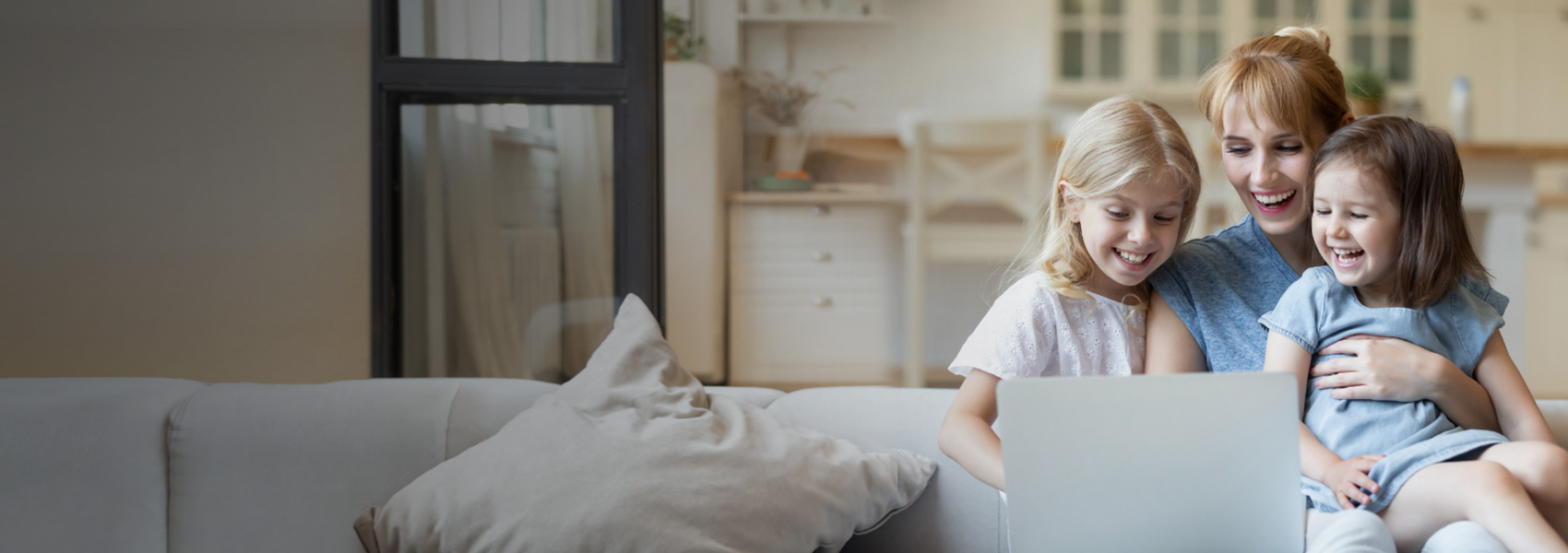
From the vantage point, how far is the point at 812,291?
2.85 metres

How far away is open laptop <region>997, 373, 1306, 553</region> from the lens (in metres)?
0.71

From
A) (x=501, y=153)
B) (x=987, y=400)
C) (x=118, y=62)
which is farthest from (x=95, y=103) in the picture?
(x=987, y=400)

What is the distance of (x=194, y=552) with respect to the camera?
1.05 metres

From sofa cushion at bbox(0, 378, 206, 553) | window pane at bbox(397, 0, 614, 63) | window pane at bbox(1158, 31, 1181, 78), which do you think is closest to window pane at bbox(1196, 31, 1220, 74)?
window pane at bbox(1158, 31, 1181, 78)

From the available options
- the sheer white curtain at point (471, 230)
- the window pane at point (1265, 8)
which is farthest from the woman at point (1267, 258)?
the window pane at point (1265, 8)

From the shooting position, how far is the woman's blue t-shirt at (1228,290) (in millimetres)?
1009

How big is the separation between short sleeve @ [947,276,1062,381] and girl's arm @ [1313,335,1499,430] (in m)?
0.27

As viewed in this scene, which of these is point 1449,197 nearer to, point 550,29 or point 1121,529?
point 1121,529

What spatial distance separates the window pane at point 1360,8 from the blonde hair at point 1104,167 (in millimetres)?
2400

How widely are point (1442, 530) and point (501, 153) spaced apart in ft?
5.73

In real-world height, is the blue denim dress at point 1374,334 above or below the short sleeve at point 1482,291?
below

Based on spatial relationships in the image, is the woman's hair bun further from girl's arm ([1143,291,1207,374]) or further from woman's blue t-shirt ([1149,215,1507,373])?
girl's arm ([1143,291,1207,374])

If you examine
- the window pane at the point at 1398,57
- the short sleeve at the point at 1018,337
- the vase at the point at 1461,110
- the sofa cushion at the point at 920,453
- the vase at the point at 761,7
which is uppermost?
the vase at the point at 761,7

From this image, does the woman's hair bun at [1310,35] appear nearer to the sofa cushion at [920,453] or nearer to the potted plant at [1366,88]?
the sofa cushion at [920,453]
